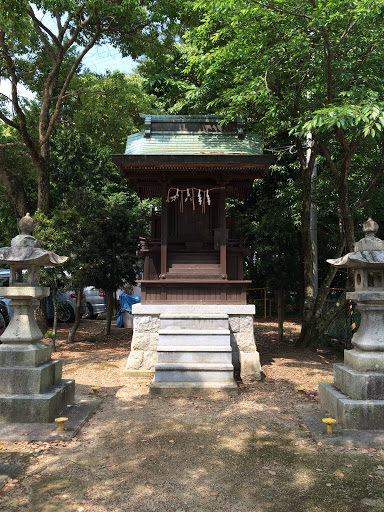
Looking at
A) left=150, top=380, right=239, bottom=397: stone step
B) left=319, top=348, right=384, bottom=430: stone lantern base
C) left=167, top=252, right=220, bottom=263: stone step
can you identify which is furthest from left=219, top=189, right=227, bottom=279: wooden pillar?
left=319, top=348, right=384, bottom=430: stone lantern base

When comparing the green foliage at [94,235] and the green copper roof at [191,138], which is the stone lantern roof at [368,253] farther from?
the green foliage at [94,235]

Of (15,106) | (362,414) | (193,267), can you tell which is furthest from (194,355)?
(15,106)

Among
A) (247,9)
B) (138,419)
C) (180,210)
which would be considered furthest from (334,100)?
(138,419)

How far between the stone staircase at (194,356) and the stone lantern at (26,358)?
192 cm

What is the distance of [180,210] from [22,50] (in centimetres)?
807

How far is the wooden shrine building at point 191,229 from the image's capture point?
8578 millimetres

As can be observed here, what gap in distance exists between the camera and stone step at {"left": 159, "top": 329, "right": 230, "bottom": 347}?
7.86 m

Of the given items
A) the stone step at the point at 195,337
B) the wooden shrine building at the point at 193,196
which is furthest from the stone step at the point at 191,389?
the wooden shrine building at the point at 193,196

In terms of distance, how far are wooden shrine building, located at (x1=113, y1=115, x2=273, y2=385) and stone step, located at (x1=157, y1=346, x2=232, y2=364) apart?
4 cm

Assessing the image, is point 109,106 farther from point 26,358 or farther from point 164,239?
point 26,358

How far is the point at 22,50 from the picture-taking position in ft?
42.0

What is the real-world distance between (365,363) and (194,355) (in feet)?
10.7

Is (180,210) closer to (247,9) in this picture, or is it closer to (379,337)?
(247,9)

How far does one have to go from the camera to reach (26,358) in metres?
5.69
